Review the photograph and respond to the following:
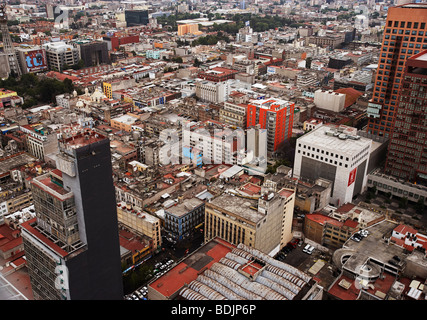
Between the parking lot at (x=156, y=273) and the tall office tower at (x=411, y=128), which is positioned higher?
the tall office tower at (x=411, y=128)

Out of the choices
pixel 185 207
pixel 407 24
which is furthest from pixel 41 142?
pixel 407 24

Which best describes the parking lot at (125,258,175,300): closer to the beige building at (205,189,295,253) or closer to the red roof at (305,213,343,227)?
the beige building at (205,189,295,253)

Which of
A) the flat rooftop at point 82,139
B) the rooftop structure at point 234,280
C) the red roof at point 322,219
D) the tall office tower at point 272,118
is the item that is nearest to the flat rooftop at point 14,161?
the rooftop structure at point 234,280

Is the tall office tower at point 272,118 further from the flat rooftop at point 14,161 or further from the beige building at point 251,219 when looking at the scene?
the flat rooftop at point 14,161

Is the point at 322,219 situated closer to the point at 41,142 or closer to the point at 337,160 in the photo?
the point at 337,160

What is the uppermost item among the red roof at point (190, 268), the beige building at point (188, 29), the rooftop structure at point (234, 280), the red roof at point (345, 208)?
Result: the beige building at point (188, 29)
